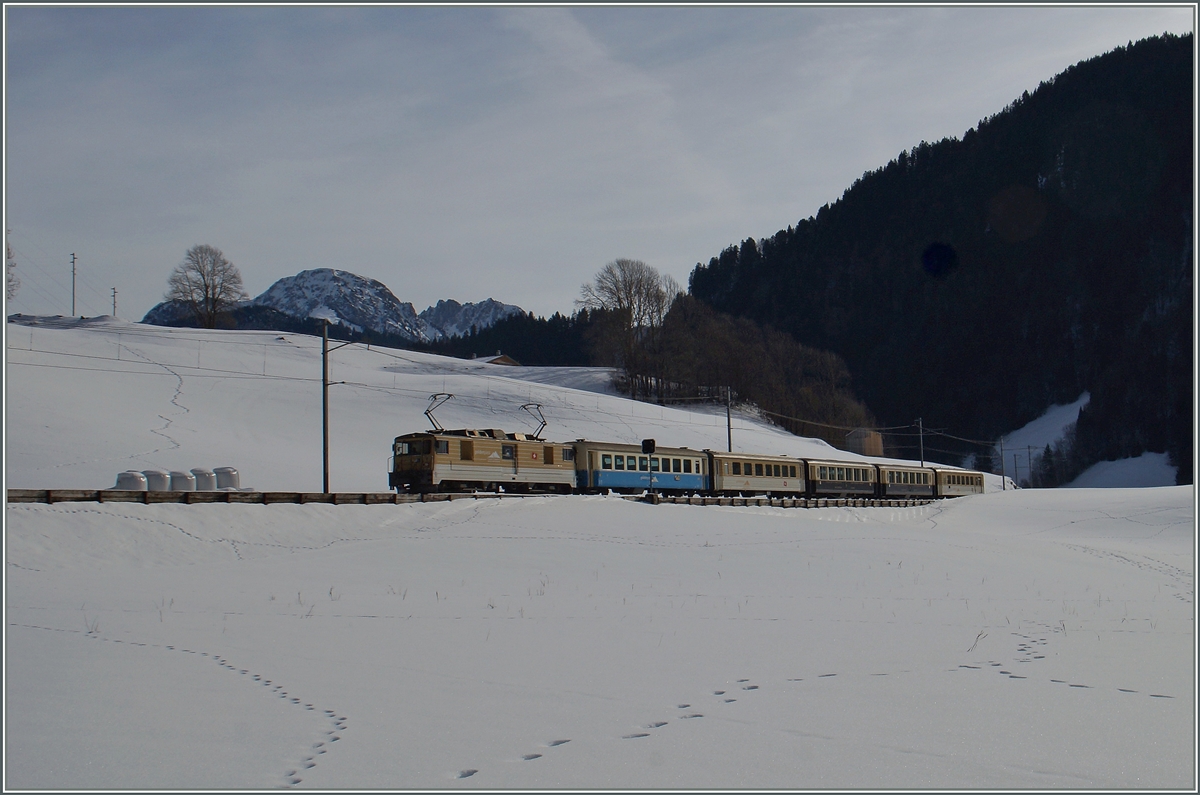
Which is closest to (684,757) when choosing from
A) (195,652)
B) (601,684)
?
(601,684)

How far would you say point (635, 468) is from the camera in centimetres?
4072

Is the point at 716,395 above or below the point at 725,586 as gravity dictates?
above

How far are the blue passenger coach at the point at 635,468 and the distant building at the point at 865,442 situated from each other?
74.3m

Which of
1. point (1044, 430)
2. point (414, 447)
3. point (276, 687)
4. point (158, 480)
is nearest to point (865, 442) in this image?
point (414, 447)

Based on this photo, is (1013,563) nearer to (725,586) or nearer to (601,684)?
(725,586)

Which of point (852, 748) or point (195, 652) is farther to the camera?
point (195, 652)

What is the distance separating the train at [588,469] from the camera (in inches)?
1341

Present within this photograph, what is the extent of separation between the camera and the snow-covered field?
A: 5973 millimetres

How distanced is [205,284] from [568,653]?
115246mm

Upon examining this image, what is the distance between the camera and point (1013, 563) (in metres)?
22.4

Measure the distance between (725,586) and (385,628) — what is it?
715 cm

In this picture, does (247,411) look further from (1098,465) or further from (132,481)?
(1098,465)

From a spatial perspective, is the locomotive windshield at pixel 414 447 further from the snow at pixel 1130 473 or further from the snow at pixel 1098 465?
the snow at pixel 1130 473

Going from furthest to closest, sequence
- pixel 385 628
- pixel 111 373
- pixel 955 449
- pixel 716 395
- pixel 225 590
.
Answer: pixel 955 449, pixel 716 395, pixel 111 373, pixel 225 590, pixel 385 628
